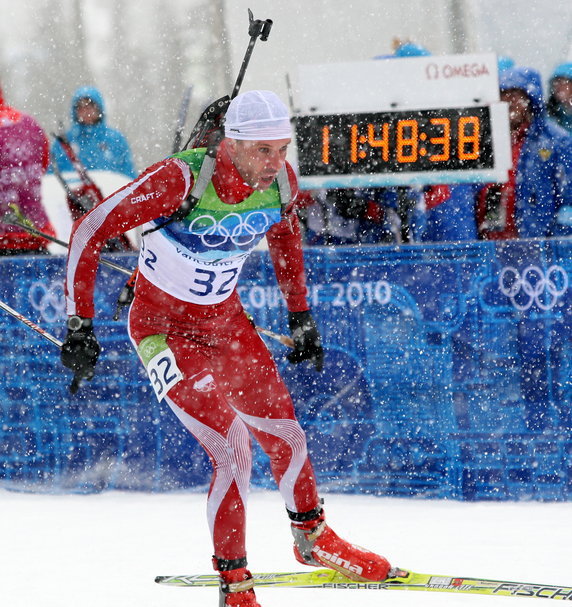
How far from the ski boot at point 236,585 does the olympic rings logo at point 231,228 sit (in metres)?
1.28

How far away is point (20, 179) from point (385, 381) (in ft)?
9.55

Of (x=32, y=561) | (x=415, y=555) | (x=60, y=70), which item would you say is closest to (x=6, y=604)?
(x=32, y=561)

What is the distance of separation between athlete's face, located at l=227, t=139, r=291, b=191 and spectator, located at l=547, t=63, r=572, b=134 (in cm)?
322

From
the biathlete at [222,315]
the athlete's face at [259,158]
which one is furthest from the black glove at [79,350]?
the athlete's face at [259,158]

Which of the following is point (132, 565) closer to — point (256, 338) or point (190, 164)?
point (256, 338)

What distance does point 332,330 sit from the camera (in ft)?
20.0

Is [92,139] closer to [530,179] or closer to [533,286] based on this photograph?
[530,179]

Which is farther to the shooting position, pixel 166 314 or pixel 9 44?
pixel 9 44

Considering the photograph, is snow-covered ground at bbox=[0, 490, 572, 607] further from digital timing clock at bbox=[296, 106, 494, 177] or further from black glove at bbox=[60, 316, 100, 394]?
digital timing clock at bbox=[296, 106, 494, 177]

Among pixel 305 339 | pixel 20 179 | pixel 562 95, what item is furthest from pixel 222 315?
pixel 562 95

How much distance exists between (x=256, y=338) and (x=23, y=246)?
3000 mm

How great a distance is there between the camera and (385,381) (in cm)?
600

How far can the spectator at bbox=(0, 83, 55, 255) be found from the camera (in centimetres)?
676

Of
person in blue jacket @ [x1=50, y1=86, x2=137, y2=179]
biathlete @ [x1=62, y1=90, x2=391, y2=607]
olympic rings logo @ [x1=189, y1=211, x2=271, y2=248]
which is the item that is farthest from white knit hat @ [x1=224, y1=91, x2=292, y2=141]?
person in blue jacket @ [x1=50, y1=86, x2=137, y2=179]
